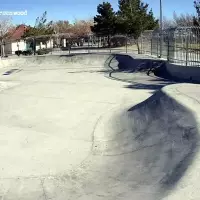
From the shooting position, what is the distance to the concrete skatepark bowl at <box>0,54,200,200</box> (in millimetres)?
5699

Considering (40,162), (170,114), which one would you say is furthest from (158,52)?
(40,162)

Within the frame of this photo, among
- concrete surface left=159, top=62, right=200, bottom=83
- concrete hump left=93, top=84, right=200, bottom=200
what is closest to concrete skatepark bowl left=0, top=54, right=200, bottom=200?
concrete hump left=93, top=84, right=200, bottom=200

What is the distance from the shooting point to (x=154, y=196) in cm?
493

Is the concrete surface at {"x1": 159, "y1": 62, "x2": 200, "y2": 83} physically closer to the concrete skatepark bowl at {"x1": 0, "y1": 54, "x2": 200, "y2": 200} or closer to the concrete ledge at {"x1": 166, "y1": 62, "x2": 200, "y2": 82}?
the concrete ledge at {"x1": 166, "y1": 62, "x2": 200, "y2": 82}

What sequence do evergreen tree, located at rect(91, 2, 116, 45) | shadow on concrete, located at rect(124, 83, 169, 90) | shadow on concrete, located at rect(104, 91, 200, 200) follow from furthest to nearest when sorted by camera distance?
evergreen tree, located at rect(91, 2, 116, 45) < shadow on concrete, located at rect(124, 83, 169, 90) < shadow on concrete, located at rect(104, 91, 200, 200)

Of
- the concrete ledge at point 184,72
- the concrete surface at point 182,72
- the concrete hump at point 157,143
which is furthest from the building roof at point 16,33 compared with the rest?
the concrete hump at point 157,143

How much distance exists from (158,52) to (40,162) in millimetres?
19335

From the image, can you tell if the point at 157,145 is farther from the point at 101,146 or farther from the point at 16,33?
the point at 16,33

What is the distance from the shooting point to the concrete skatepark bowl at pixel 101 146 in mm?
5699

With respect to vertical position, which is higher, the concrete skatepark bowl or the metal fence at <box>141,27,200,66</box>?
the metal fence at <box>141,27,200,66</box>

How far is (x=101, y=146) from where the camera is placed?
341 inches

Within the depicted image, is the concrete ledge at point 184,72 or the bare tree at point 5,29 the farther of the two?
the bare tree at point 5,29

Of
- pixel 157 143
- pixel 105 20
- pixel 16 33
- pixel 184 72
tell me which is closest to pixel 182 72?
pixel 184 72

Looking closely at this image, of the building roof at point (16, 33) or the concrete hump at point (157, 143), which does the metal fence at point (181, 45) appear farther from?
the building roof at point (16, 33)
